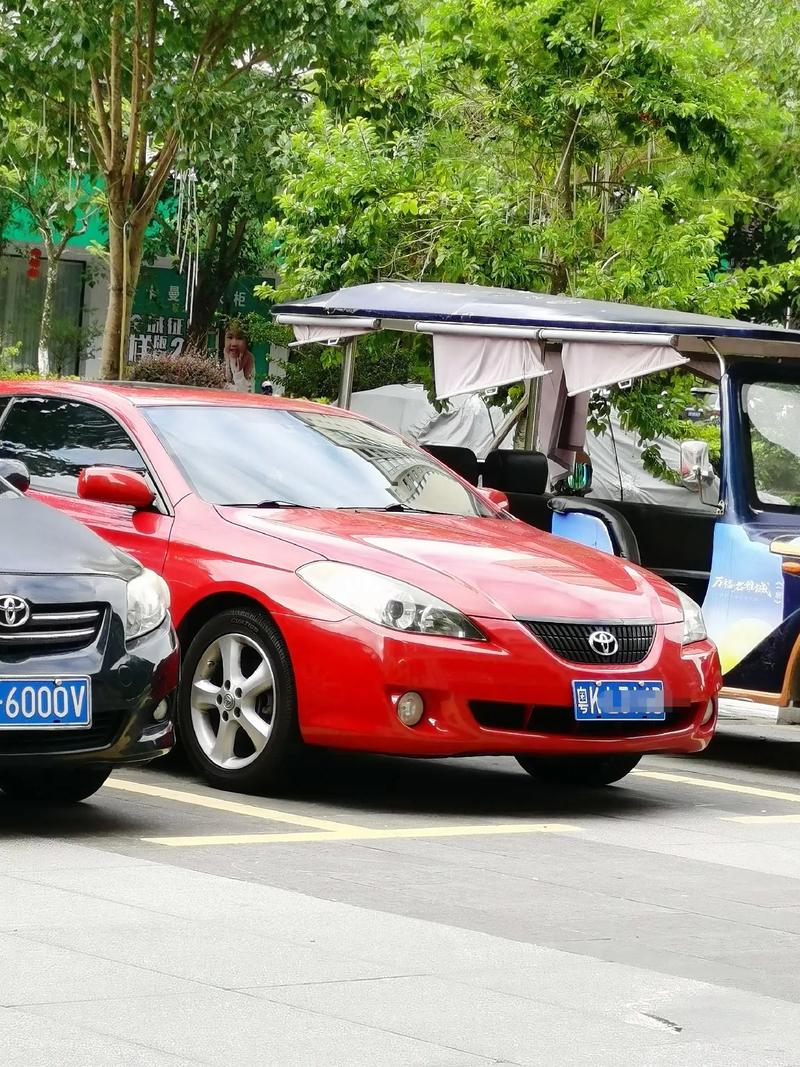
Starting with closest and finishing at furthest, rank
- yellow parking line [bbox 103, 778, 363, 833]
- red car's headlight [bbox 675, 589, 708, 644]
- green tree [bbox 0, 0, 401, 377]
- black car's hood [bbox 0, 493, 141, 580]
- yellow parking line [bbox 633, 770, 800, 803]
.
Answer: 1. black car's hood [bbox 0, 493, 141, 580]
2. yellow parking line [bbox 103, 778, 363, 833]
3. red car's headlight [bbox 675, 589, 708, 644]
4. yellow parking line [bbox 633, 770, 800, 803]
5. green tree [bbox 0, 0, 401, 377]

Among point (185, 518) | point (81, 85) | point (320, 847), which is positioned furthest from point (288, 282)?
point (320, 847)

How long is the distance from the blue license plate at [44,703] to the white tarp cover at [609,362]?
435 cm

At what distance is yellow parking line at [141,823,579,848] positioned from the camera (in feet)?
23.0

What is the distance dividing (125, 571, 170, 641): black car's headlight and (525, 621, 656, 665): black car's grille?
Answer: 4.75ft

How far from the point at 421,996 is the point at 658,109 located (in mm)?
12909

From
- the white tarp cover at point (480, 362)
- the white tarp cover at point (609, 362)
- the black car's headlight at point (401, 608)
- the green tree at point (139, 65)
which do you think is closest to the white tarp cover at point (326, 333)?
the white tarp cover at point (480, 362)

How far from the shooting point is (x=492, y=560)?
8.18 meters

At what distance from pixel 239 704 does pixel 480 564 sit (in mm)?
1105

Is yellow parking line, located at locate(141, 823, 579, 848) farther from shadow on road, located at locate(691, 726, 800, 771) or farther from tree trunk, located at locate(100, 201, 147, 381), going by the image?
tree trunk, located at locate(100, 201, 147, 381)

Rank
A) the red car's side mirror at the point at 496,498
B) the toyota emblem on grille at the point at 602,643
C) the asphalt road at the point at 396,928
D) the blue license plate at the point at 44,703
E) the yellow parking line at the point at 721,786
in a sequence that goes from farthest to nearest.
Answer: the red car's side mirror at the point at 496,498 < the yellow parking line at the point at 721,786 < the toyota emblem on grille at the point at 602,643 < the blue license plate at the point at 44,703 < the asphalt road at the point at 396,928

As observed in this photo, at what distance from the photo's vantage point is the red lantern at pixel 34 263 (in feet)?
122

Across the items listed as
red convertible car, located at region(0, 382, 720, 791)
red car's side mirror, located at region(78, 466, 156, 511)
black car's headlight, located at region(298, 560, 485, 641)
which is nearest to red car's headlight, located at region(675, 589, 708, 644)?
red convertible car, located at region(0, 382, 720, 791)

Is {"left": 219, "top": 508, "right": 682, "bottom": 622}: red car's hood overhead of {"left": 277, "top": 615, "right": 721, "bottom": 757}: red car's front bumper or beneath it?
overhead

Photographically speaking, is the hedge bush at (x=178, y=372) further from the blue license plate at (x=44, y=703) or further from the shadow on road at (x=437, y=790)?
the blue license plate at (x=44, y=703)
